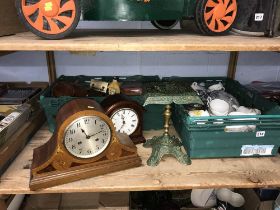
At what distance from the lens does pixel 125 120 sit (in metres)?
1.07

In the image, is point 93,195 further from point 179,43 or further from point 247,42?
point 247,42

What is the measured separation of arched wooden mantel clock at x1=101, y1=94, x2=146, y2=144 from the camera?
1035mm

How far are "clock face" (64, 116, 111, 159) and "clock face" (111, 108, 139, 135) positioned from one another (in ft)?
0.50

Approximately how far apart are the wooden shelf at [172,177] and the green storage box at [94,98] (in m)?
0.20

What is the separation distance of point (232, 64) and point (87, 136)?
36.1 inches

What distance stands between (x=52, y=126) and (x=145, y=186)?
518 mm

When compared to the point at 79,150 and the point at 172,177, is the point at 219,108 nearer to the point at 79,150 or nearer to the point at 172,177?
the point at 172,177

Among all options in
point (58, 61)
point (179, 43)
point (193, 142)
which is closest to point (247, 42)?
point (179, 43)

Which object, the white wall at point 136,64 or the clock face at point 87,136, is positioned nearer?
the clock face at point 87,136

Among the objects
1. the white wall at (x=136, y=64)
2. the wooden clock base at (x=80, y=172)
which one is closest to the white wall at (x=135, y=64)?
the white wall at (x=136, y=64)

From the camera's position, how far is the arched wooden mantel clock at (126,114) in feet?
3.40

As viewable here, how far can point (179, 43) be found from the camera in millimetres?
796

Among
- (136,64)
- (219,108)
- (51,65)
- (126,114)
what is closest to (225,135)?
(219,108)

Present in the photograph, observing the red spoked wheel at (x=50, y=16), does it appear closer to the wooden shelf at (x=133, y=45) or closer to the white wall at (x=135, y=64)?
the wooden shelf at (x=133, y=45)
